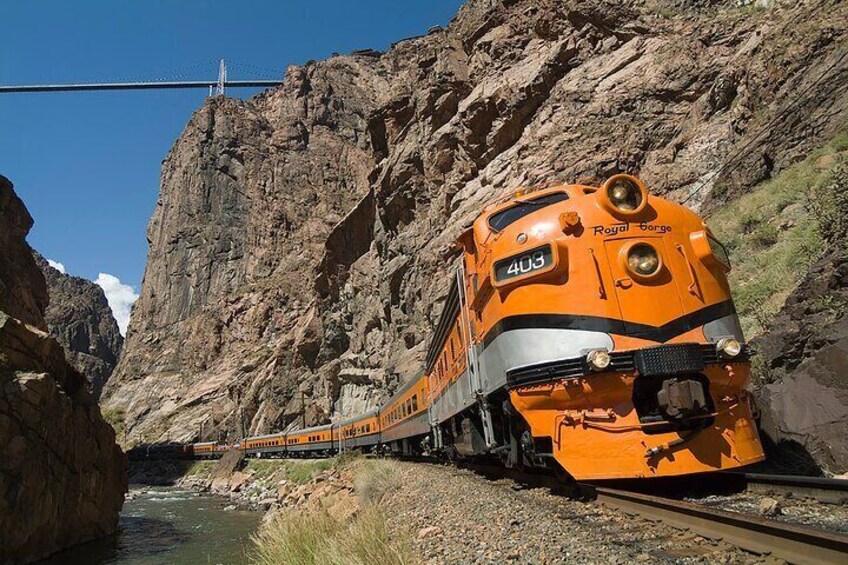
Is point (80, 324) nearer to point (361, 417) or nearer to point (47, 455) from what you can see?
point (361, 417)

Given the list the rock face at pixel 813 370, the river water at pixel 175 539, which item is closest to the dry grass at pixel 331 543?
the rock face at pixel 813 370

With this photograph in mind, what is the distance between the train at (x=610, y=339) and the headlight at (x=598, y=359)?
0.05 ft

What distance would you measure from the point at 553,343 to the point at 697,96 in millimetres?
25080

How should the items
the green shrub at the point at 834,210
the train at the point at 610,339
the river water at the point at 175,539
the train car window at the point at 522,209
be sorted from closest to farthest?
the train at the point at 610,339 < the train car window at the point at 522,209 < the green shrub at the point at 834,210 < the river water at the point at 175,539

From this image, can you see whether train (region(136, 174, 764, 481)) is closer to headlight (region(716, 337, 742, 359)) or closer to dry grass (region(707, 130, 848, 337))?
headlight (region(716, 337, 742, 359))

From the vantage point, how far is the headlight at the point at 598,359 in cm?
564

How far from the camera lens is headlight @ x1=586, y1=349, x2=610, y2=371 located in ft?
18.5

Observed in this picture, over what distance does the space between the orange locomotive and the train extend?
0.01m

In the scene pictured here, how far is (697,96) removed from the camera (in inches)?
1025

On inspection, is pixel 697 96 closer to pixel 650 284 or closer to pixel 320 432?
pixel 650 284

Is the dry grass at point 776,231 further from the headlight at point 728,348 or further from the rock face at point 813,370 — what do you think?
the headlight at point 728,348

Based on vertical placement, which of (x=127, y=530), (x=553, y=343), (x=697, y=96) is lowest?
(x=127, y=530)

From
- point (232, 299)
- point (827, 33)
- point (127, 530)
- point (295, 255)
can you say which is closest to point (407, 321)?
point (127, 530)

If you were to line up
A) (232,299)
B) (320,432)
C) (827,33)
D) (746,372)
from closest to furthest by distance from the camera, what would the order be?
(746,372) < (827,33) < (320,432) < (232,299)
